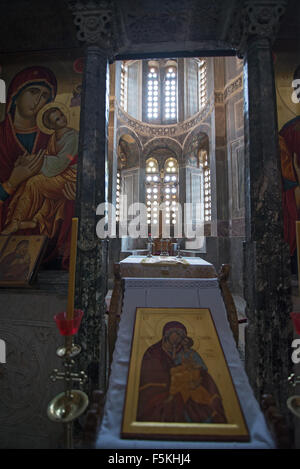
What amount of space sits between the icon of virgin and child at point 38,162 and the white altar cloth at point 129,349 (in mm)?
1206

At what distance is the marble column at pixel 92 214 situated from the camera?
2096 millimetres

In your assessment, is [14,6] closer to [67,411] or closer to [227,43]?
[227,43]

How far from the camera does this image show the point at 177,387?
1.39m

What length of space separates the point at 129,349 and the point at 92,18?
3.26 m

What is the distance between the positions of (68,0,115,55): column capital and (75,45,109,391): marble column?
96 millimetres

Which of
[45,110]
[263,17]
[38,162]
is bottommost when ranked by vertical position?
→ [38,162]

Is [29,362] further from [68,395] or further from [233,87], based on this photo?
[233,87]

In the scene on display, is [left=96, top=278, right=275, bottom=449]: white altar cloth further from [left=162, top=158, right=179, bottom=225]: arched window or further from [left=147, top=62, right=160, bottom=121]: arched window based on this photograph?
[left=147, top=62, right=160, bottom=121]: arched window

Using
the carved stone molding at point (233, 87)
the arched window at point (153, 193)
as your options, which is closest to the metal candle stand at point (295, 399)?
the carved stone molding at point (233, 87)

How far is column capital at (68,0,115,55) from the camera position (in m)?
2.34

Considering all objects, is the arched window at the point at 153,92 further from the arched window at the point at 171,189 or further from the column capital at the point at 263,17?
the column capital at the point at 263,17

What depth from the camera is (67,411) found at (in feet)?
3.25

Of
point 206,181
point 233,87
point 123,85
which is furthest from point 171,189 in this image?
point 123,85

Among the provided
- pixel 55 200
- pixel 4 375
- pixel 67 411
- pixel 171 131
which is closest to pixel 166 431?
pixel 67 411
